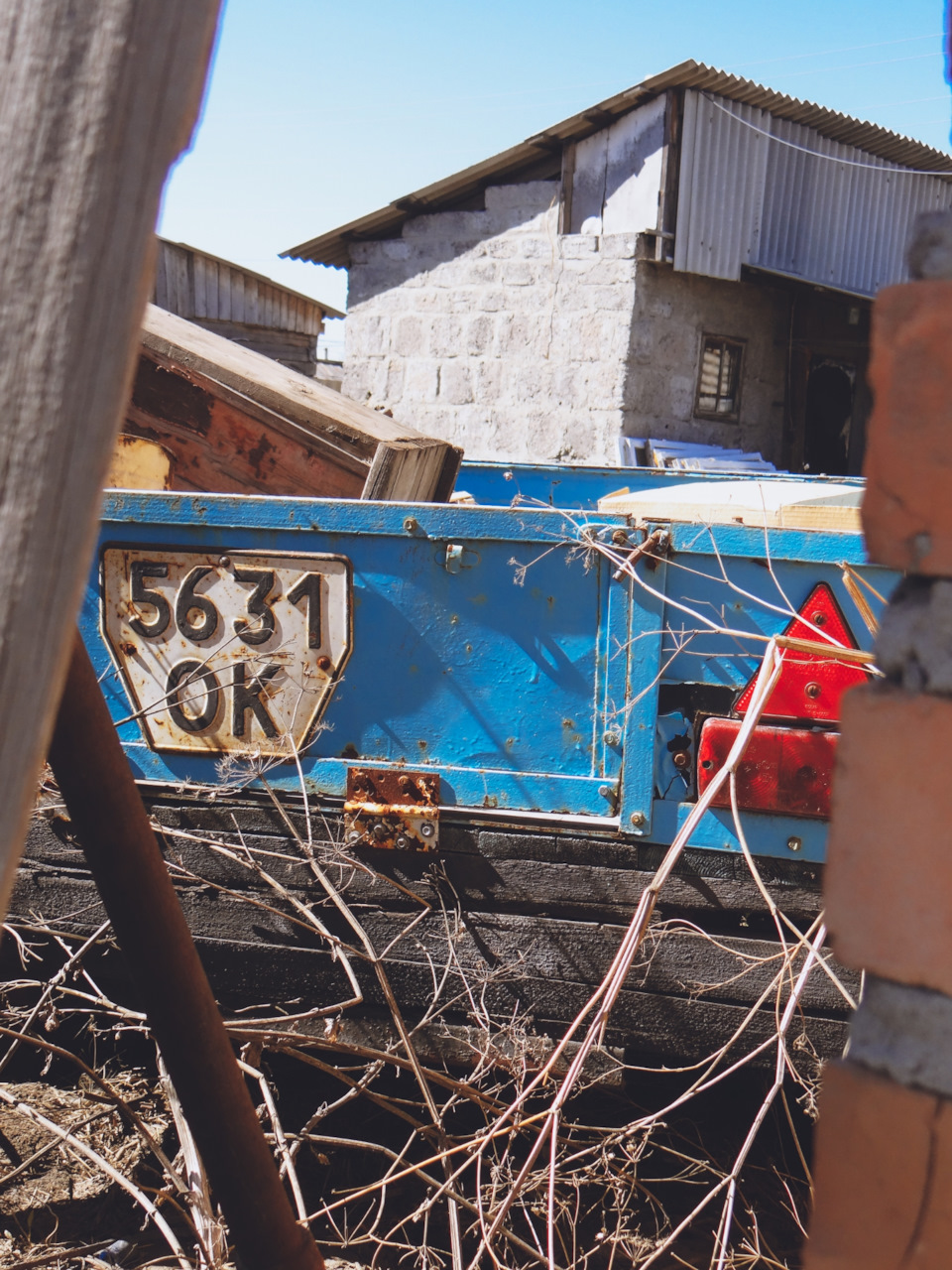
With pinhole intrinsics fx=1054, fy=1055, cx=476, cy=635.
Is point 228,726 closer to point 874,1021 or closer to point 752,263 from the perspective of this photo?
point 874,1021

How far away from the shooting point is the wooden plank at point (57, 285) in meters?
0.58

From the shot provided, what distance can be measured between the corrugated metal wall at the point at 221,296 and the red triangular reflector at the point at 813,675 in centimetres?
1504

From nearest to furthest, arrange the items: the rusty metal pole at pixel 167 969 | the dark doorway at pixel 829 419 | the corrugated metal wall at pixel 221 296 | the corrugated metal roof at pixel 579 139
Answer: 1. the rusty metal pole at pixel 167 969
2. the corrugated metal roof at pixel 579 139
3. the dark doorway at pixel 829 419
4. the corrugated metal wall at pixel 221 296

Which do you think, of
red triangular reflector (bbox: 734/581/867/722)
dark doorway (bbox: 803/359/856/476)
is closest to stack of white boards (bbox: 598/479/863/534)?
red triangular reflector (bbox: 734/581/867/722)

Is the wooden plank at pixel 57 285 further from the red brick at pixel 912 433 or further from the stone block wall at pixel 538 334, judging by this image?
the stone block wall at pixel 538 334

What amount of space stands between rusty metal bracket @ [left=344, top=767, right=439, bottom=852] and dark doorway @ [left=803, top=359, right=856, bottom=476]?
37.0ft

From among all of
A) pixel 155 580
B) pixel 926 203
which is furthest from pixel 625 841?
pixel 926 203

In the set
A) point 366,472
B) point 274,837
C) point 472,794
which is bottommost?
point 274,837

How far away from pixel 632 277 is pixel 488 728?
8.55 metres

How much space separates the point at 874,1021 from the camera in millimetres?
691

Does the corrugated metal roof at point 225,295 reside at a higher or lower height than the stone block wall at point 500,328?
higher

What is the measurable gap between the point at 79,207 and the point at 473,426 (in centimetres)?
1065

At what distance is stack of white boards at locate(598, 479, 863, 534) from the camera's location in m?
2.42

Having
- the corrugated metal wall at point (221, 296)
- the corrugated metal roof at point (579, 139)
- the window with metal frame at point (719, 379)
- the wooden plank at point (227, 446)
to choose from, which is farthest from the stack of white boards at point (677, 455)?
the corrugated metal wall at point (221, 296)
